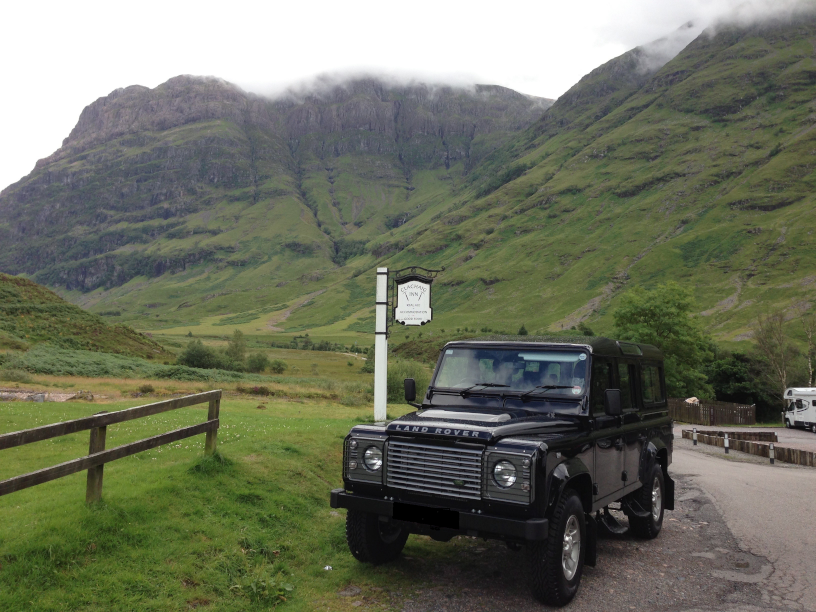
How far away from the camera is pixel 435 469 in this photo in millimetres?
6344

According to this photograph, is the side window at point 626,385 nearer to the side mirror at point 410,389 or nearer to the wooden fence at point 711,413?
the side mirror at point 410,389

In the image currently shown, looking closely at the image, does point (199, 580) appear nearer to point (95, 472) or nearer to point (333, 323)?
point (95, 472)

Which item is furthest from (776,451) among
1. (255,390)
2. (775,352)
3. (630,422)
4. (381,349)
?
(775,352)

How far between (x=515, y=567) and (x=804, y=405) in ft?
141

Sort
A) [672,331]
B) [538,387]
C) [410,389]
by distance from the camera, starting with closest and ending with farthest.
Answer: [538,387]
[410,389]
[672,331]

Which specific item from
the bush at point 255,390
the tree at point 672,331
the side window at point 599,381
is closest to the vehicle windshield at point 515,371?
the side window at point 599,381

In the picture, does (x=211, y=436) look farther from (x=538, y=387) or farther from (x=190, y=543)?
(x=538, y=387)

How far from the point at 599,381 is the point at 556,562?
8.61ft

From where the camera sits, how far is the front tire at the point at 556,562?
6086 mm

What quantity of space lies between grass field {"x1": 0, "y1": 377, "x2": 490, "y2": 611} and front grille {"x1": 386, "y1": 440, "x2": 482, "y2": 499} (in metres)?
1.33

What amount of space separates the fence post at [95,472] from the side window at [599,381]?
6.07 metres

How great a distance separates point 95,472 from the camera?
6773 mm

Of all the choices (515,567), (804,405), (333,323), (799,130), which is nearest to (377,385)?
(515,567)

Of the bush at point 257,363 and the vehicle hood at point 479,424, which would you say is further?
the bush at point 257,363
